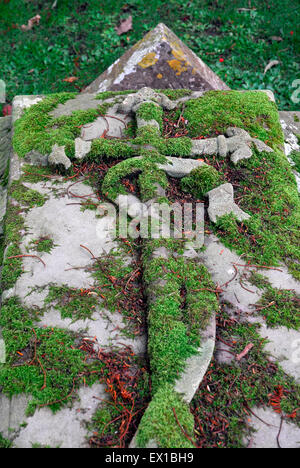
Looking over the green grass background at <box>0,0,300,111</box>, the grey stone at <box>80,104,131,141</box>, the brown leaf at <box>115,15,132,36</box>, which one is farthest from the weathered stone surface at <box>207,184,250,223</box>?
the brown leaf at <box>115,15,132,36</box>

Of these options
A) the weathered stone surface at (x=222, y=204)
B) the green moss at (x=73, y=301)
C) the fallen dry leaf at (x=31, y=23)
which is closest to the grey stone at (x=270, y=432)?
the green moss at (x=73, y=301)

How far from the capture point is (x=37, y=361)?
7.97 ft

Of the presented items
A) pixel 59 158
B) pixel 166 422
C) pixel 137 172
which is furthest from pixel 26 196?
pixel 166 422

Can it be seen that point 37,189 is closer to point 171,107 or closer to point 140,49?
point 171,107

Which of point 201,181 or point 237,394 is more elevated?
point 201,181

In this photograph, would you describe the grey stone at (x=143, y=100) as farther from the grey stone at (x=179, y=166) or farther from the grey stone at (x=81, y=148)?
the grey stone at (x=179, y=166)

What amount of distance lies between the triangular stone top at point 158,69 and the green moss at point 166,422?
327 cm

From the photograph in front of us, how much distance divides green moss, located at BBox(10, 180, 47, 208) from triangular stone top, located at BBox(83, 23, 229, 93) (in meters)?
1.82

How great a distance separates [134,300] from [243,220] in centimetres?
101

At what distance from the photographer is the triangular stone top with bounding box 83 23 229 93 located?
4562 millimetres

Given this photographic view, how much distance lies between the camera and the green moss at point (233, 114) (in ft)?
12.5

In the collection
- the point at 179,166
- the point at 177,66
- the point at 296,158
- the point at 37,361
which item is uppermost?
the point at 177,66

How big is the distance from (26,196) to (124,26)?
4356 mm

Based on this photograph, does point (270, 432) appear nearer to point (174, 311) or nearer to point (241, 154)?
point (174, 311)
